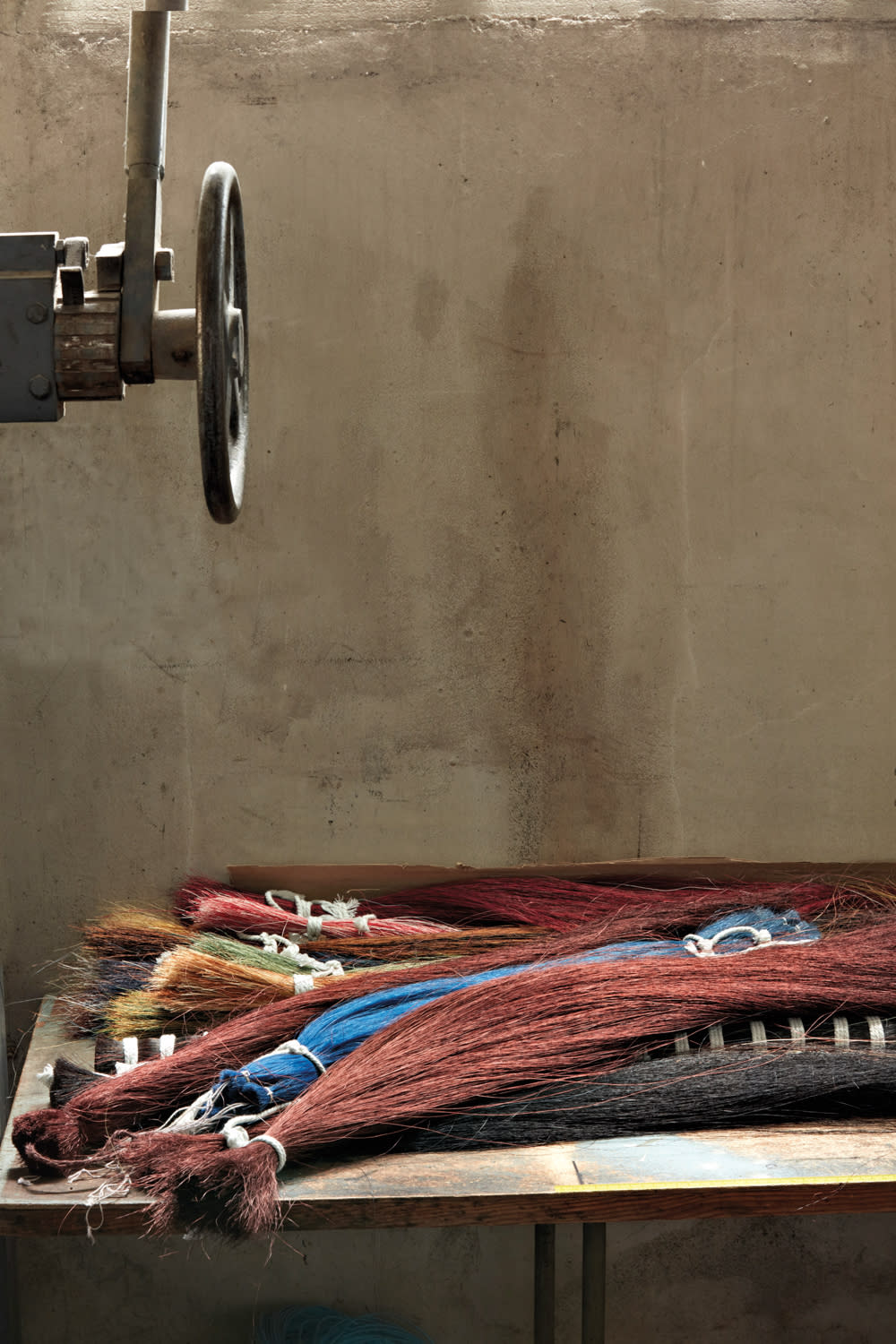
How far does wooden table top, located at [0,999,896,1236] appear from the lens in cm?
168

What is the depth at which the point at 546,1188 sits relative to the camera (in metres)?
1.72

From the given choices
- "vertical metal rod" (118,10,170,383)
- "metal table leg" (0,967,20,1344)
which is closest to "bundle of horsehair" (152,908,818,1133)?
"metal table leg" (0,967,20,1344)

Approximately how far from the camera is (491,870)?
2.99 m

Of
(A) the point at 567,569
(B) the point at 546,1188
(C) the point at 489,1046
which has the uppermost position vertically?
(A) the point at 567,569

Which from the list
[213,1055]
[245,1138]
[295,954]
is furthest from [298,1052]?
[295,954]

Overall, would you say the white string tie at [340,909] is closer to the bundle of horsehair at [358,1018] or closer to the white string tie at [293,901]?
the white string tie at [293,901]

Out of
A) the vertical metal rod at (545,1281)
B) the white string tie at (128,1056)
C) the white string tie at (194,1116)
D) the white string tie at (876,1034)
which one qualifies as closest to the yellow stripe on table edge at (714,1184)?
the white string tie at (876,1034)

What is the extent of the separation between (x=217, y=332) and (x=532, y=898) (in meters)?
1.71

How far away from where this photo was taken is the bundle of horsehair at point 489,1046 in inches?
65.6

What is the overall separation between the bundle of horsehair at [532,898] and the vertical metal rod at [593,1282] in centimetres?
76

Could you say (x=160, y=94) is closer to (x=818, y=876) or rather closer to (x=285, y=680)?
(x=285, y=680)

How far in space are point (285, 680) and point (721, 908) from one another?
1153mm

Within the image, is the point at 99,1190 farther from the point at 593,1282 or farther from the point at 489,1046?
the point at 593,1282

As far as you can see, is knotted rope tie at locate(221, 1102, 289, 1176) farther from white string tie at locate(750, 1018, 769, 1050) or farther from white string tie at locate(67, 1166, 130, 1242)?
white string tie at locate(750, 1018, 769, 1050)
